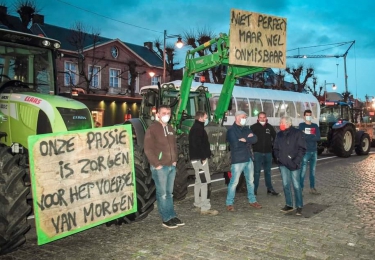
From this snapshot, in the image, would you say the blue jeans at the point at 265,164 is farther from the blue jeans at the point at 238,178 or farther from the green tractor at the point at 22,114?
the green tractor at the point at 22,114

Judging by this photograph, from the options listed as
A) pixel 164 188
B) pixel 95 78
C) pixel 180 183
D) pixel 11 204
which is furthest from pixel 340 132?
pixel 95 78

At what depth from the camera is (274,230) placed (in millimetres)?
5660

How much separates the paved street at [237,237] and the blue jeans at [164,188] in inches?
10.8

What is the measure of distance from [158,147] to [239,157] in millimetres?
1921

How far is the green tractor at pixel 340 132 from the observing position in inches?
661

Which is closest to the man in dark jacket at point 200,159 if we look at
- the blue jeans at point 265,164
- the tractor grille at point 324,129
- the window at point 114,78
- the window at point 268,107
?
the blue jeans at point 265,164

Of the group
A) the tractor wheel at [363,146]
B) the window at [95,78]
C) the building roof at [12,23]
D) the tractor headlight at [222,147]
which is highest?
the building roof at [12,23]

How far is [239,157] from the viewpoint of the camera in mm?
6996

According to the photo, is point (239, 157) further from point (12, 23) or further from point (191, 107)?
point (12, 23)

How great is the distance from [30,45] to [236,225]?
14.5ft

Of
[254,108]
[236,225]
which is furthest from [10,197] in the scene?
[254,108]

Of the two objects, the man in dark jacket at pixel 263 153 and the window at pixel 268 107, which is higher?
the window at pixel 268 107

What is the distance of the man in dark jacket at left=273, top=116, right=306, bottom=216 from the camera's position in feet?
22.0

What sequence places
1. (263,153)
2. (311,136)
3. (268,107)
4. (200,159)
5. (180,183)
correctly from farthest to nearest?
1. (268,107)
2. (263,153)
3. (311,136)
4. (180,183)
5. (200,159)
